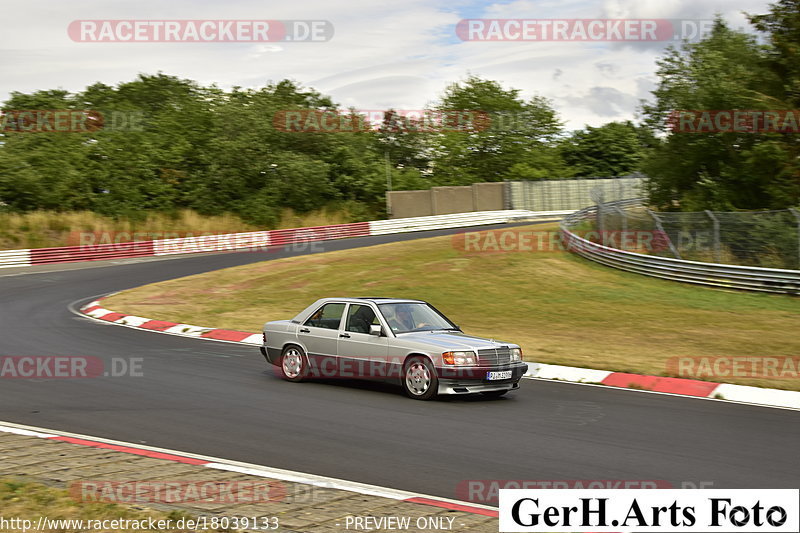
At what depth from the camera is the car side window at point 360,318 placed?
1229 centimetres

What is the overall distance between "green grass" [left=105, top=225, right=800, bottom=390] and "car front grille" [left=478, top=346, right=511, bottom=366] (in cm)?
297

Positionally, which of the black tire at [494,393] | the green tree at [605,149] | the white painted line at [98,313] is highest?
the green tree at [605,149]

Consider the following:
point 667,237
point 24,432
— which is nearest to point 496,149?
point 667,237

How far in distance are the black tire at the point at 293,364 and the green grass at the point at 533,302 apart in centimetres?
461

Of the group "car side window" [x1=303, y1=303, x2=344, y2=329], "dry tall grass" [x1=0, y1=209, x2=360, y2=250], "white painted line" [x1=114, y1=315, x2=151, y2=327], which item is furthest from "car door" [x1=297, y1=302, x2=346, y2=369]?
"dry tall grass" [x1=0, y1=209, x2=360, y2=250]

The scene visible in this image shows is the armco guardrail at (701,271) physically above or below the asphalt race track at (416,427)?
above

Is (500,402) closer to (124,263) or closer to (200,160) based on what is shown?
(124,263)

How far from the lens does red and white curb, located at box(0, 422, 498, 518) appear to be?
21.6 ft

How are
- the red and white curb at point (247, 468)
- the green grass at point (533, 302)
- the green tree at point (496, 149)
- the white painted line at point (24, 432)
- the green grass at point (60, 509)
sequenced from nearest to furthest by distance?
the green grass at point (60, 509) < the red and white curb at point (247, 468) < the white painted line at point (24, 432) < the green grass at point (533, 302) < the green tree at point (496, 149)

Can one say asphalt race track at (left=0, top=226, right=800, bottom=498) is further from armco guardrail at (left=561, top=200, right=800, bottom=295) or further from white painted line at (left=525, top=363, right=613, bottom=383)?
armco guardrail at (left=561, top=200, right=800, bottom=295)

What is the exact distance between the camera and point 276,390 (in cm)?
1214

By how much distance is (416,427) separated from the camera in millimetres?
9586

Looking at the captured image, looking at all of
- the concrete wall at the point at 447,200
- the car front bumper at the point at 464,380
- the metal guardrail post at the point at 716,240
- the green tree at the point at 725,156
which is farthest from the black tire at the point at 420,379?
the concrete wall at the point at 447,200

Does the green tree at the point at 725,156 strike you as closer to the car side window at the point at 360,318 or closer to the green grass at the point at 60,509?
the car side window at the point at 360,318
